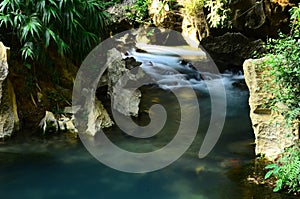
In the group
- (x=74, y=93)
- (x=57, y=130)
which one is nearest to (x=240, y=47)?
(x=74, y=93)

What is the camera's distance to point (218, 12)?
21.2 ft

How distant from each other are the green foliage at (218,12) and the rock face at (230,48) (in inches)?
45.9

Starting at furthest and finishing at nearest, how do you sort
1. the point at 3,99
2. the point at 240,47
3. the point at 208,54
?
1. the point at 208,54
2. the point at 240,47
3. the point at 3,99

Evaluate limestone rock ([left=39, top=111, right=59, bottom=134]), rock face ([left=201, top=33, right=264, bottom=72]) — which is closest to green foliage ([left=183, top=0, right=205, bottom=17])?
rock face ([left=201, top=33, right=264, bottom=72])

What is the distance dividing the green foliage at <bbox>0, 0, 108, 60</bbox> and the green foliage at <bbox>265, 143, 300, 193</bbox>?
3.86 meters

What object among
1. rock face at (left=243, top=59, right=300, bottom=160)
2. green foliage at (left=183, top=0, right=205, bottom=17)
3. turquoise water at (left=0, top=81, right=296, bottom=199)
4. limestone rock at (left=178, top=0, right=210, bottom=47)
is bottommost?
turquoise water at (left=0, top=81, right=296, bottom=199)

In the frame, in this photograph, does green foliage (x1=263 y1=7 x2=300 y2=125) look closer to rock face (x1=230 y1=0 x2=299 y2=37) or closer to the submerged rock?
rock face (x1=230 y1=0 x2=299 y2=37)

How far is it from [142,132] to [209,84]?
11.6 feet

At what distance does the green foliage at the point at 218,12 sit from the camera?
20.9 ft

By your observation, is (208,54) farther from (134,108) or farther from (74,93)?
(74,93)

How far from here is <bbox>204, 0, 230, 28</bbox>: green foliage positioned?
251 inches

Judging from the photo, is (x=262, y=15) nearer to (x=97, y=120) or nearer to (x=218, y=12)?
(x=218, y=12)

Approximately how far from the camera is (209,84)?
8922 millimetres

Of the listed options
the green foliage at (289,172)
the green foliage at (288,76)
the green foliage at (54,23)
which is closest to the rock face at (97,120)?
the green foliage at (54,23)
